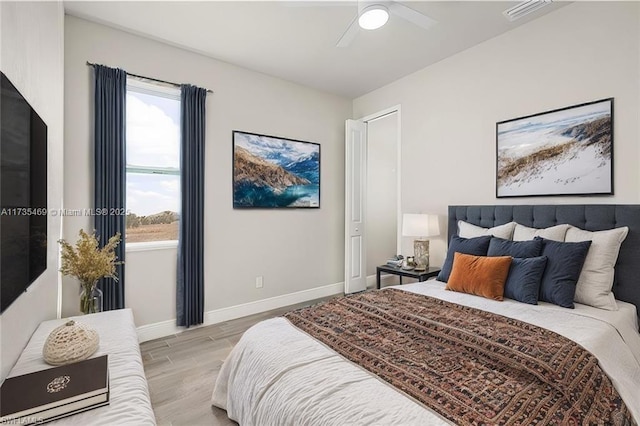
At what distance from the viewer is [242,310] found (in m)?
3.58

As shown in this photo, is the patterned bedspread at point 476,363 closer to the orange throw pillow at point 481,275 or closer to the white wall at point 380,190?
the orange throw pillow at point 481,275

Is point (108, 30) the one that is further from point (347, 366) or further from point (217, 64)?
point (347, 366)

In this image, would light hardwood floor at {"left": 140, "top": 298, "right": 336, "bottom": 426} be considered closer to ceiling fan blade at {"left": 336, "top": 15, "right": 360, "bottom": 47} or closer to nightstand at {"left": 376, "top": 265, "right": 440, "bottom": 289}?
nightstand at {"left": 376, "top": 265, "right": 440, "bottom": 289}

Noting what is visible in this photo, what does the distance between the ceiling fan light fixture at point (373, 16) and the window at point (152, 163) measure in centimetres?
205

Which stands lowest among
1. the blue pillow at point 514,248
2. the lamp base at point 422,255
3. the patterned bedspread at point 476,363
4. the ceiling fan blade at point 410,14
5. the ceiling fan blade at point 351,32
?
the patterned bedspread at point 476,363

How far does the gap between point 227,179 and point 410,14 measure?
7.75 feet

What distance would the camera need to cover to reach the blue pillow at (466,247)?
8.34ft

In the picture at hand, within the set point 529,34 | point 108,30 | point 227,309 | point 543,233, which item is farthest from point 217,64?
point 543,233

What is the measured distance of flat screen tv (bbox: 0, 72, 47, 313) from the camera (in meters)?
0.99

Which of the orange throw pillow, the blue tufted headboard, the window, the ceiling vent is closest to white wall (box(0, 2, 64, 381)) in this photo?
the window

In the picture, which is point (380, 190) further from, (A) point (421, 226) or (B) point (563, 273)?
(B) point (563, 273)

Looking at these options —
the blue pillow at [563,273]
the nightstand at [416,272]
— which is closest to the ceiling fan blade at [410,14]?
the blue pillow at [563,273]

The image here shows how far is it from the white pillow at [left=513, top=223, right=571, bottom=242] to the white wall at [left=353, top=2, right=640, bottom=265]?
1.14 feet

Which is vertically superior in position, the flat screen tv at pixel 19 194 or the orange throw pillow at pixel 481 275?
the flat screen tv at pixel 19 194
